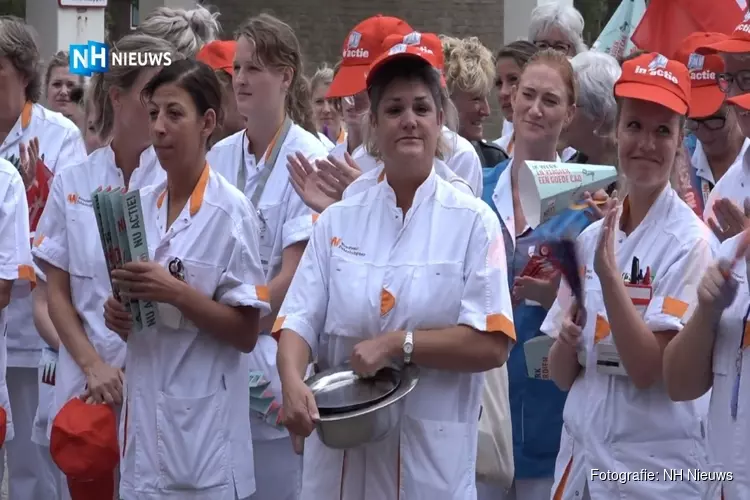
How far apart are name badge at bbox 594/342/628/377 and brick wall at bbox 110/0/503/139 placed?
13.0m

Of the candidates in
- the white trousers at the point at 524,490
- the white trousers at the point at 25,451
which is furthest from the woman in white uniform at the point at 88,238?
the white trousers at the point at 524,490

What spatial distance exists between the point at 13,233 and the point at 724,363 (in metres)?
3.12

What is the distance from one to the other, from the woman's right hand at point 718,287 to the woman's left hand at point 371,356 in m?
0.93

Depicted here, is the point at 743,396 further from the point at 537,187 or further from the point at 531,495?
the point at 531,495

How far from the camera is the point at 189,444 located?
5.04 metres

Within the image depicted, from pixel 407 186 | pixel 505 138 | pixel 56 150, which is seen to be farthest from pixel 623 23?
pixel 407 186

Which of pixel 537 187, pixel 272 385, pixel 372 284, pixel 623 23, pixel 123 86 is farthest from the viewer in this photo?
pixel 623 23

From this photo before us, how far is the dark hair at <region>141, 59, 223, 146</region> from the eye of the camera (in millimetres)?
5246

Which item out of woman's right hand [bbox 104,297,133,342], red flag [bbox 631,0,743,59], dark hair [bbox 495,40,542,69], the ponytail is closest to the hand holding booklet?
woman's right hand [bbox 104,297,133,342]

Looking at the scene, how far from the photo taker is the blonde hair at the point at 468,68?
262 inches

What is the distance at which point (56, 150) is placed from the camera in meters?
7.35

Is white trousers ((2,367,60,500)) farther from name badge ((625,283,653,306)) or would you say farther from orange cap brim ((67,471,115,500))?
name badge ((625,283,653,306))

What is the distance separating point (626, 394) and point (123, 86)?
2.35 meters

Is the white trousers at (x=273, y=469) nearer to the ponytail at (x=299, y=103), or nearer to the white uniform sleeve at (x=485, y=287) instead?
the ponytail at (x=299, y=103)
